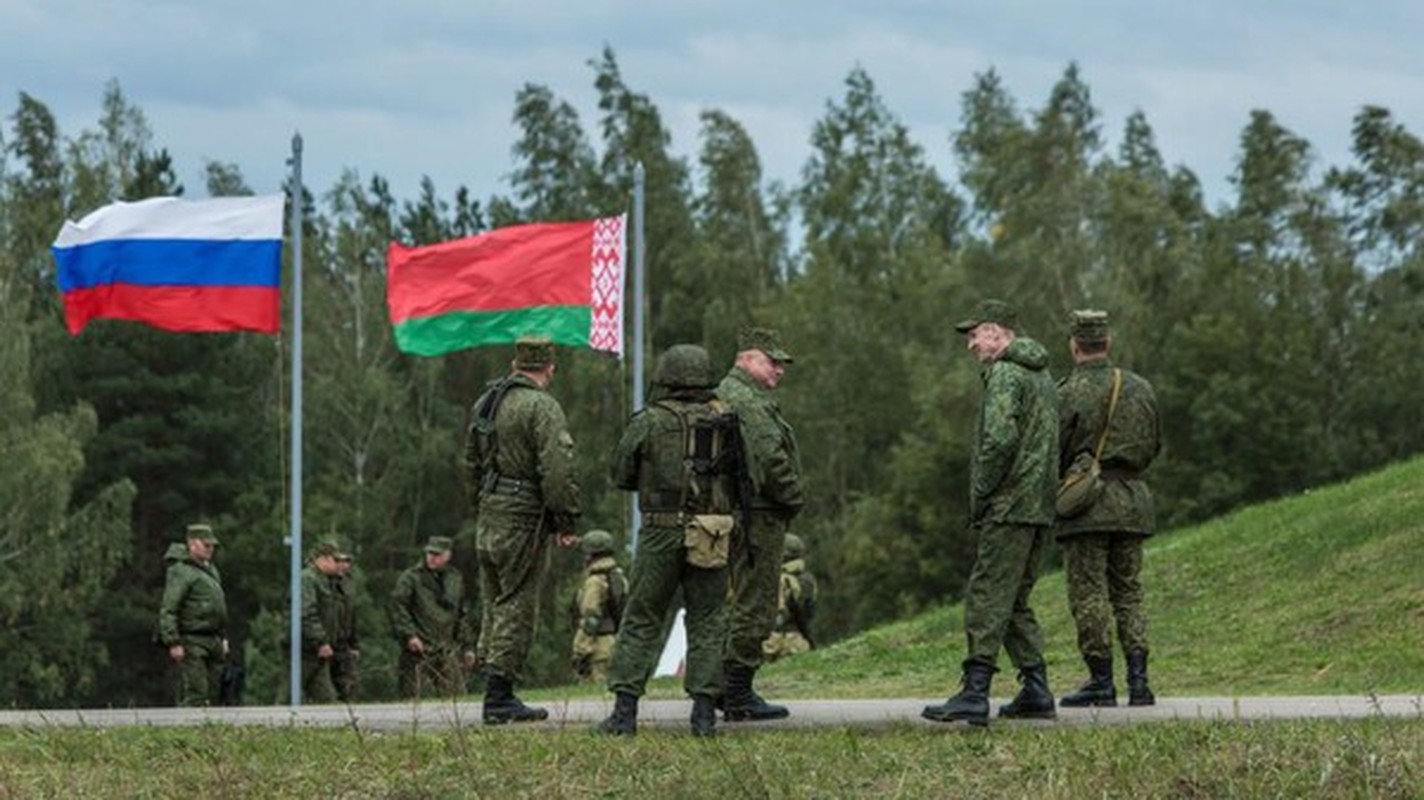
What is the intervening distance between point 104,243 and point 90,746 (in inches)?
475

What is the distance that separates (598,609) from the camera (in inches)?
948

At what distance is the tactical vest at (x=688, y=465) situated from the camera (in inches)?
547

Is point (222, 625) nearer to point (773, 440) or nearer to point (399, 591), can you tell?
point (399, 591)

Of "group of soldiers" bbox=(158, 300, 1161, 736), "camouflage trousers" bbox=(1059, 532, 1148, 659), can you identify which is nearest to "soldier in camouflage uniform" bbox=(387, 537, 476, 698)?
"group of soldiers" bbox=(158, 300, 1161, 736)

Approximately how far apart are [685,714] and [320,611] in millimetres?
8941

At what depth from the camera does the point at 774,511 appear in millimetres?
14938

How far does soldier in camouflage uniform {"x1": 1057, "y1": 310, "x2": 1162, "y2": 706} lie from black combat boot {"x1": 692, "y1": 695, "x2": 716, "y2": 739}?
250 cm

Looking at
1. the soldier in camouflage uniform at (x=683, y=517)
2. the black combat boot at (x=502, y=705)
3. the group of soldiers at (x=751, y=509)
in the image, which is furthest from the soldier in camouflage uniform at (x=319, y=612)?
the soldier in camouflage uniform at (x=683, y=517)

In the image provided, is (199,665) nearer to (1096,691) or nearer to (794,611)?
(794,611)

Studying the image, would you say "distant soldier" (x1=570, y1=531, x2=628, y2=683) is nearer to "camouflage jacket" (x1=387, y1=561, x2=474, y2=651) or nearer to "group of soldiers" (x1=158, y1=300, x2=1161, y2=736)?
"camouflage jacket" (x1=387, y1=561, x2=474, y2=651)

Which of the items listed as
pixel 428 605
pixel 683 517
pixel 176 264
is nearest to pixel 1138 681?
pixel 683 517

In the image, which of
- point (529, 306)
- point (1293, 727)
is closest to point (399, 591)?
point (529, 306)

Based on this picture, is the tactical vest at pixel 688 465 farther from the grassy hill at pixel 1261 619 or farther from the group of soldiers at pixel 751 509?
the grassy hill at pixel 1261 619

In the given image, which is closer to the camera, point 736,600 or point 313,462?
point 736,600
